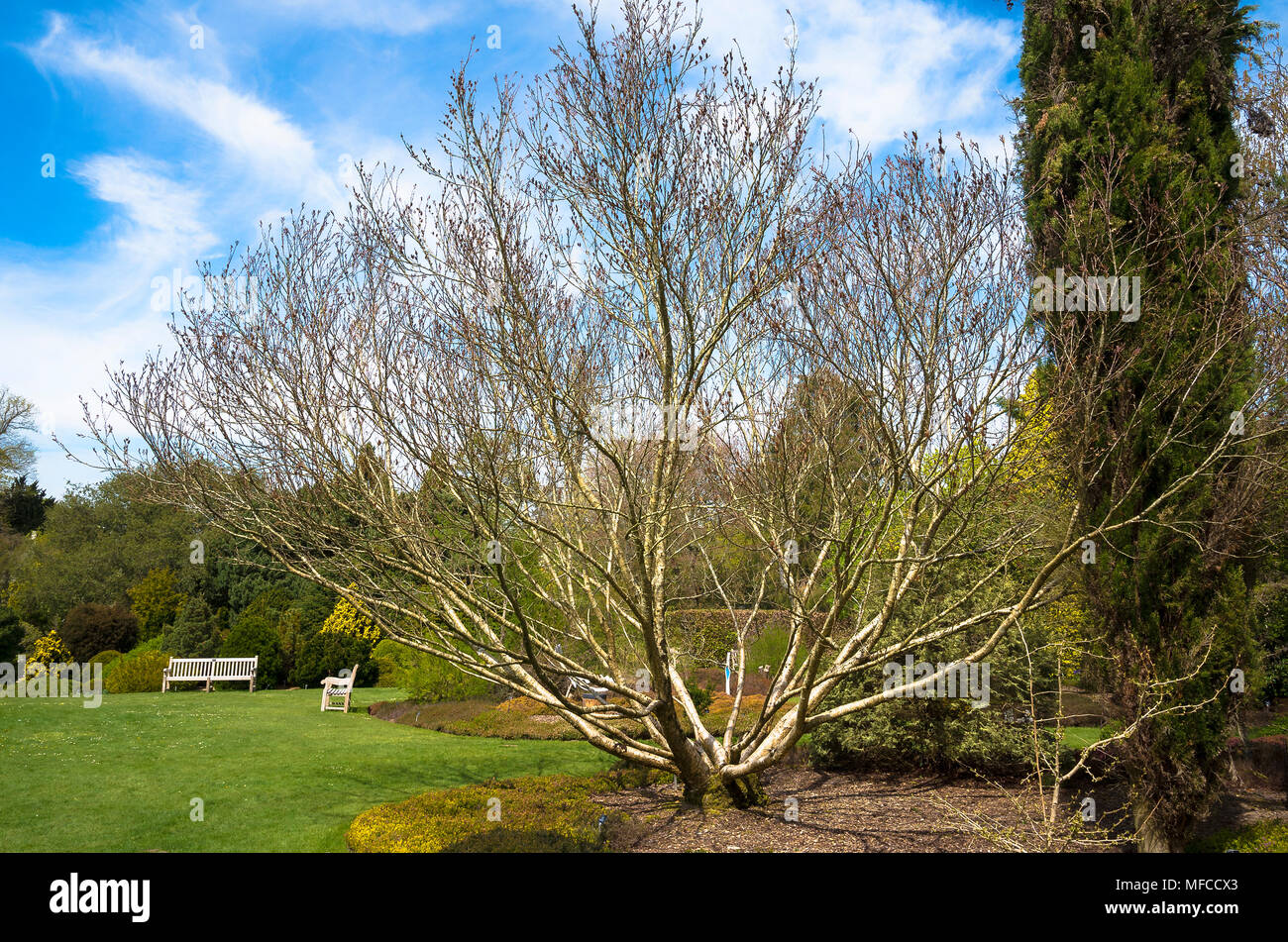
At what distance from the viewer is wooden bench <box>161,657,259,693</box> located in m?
17.3

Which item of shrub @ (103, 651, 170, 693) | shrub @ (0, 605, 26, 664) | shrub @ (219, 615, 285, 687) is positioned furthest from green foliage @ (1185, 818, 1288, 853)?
shrub @ (0, 605, 26, 664)

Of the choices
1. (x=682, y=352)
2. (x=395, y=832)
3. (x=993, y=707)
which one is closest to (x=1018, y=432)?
(x=682, y=352)

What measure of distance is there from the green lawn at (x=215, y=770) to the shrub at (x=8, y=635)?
8.53ft

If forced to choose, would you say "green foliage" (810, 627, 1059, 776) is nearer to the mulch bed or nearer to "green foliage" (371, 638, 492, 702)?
the mulch bed

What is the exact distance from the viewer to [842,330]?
5465 mm

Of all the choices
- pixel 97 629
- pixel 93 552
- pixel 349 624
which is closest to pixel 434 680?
pixel 349 624

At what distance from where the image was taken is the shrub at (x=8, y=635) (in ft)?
51.9

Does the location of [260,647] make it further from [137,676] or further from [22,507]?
[22,507]

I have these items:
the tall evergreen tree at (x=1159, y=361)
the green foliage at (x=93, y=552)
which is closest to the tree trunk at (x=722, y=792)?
the tall evergreen tree at (x=1159, y=361)

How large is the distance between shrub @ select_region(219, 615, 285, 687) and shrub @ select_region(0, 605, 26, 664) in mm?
4430

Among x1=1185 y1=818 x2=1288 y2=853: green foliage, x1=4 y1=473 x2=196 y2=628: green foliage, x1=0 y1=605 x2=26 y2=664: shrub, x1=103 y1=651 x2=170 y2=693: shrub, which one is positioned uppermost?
x1=4 y1=473 x2=196 y2=628: green foliage

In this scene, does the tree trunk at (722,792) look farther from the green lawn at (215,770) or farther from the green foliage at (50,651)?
the green foliage at (50,651)

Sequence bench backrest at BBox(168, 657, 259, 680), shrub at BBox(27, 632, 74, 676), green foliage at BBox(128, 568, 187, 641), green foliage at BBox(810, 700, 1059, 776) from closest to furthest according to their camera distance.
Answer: green foliage at BBox(810, 700, 1059, 776)
bench backrest at BBox(168, 657, 259, 680)
shrub at BBox(27, 632, 74, 676)
green foliage at BBox(128, 568, 187, 641)
